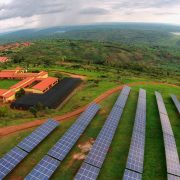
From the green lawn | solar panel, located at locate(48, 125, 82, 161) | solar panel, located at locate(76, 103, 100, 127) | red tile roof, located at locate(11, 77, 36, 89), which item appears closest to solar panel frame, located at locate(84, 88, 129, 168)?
solar panel, located at locate(48, 125, 82, 161)

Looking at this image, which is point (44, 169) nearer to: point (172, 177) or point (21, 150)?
point (21, 150)

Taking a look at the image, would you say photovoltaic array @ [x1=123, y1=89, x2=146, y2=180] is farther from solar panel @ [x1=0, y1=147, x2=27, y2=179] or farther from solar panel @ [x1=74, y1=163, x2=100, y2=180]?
solar panel @ [x1=0, y1=147, x2=27, y2=179]

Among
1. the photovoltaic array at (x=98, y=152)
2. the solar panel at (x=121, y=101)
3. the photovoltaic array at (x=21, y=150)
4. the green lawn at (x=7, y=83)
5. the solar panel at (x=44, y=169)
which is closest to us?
the solar panel at (x=44, y=169)

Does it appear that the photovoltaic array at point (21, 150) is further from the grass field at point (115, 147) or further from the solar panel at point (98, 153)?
the solar panel at point (98, 153)

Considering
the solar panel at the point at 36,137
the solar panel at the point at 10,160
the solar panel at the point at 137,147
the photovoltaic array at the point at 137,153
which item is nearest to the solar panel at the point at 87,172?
the photovoltaic array at the point at 137,153

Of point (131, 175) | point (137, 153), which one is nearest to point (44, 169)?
point (131, 175)

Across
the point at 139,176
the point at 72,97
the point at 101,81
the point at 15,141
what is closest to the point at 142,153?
the point at 139,176
